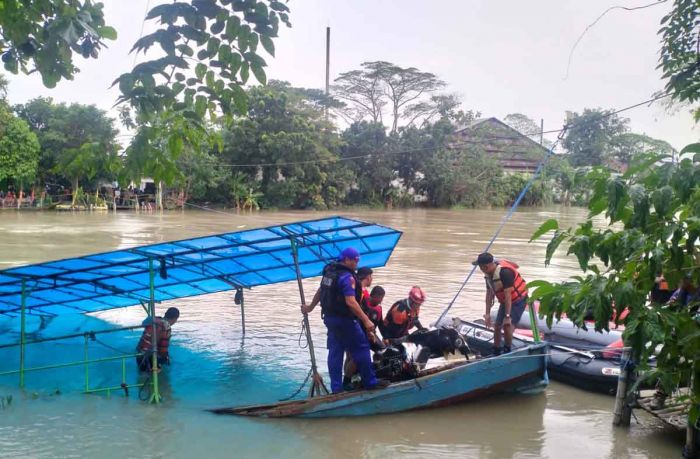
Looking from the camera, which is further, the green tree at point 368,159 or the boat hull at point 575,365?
the green tree at point 368,159

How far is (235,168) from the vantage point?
43.5m

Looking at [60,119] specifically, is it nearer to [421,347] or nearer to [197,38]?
[421,347]

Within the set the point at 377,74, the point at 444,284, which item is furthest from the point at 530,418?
the point at 377,74

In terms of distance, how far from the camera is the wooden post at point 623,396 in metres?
6.25

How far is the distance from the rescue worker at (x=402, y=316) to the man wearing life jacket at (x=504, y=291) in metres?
0.85

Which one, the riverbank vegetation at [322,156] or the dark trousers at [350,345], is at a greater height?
the riverbank vegetation at [322,156]

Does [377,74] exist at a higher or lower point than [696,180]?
higher

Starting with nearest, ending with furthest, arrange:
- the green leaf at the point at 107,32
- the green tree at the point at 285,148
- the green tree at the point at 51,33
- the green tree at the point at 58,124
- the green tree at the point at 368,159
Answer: the green tree at the point at 51,33
the green leaf at the point at 107,32
the green tree at the point at 58,124
the green tree at the point at 285,148
the green tree at the point at 368,159

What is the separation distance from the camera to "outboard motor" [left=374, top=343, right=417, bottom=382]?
22.1 feet

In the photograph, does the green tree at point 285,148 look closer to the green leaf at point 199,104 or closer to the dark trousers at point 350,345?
the dark trousers at point 350,345

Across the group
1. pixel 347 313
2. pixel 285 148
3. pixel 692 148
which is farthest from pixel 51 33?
pixel 285 148

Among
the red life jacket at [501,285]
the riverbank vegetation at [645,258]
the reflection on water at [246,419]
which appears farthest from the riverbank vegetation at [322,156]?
the riverbank vegetation at [645,258]

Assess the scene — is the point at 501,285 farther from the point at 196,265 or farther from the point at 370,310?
the point at 196,265

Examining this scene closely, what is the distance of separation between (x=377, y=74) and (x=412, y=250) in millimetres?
31102
